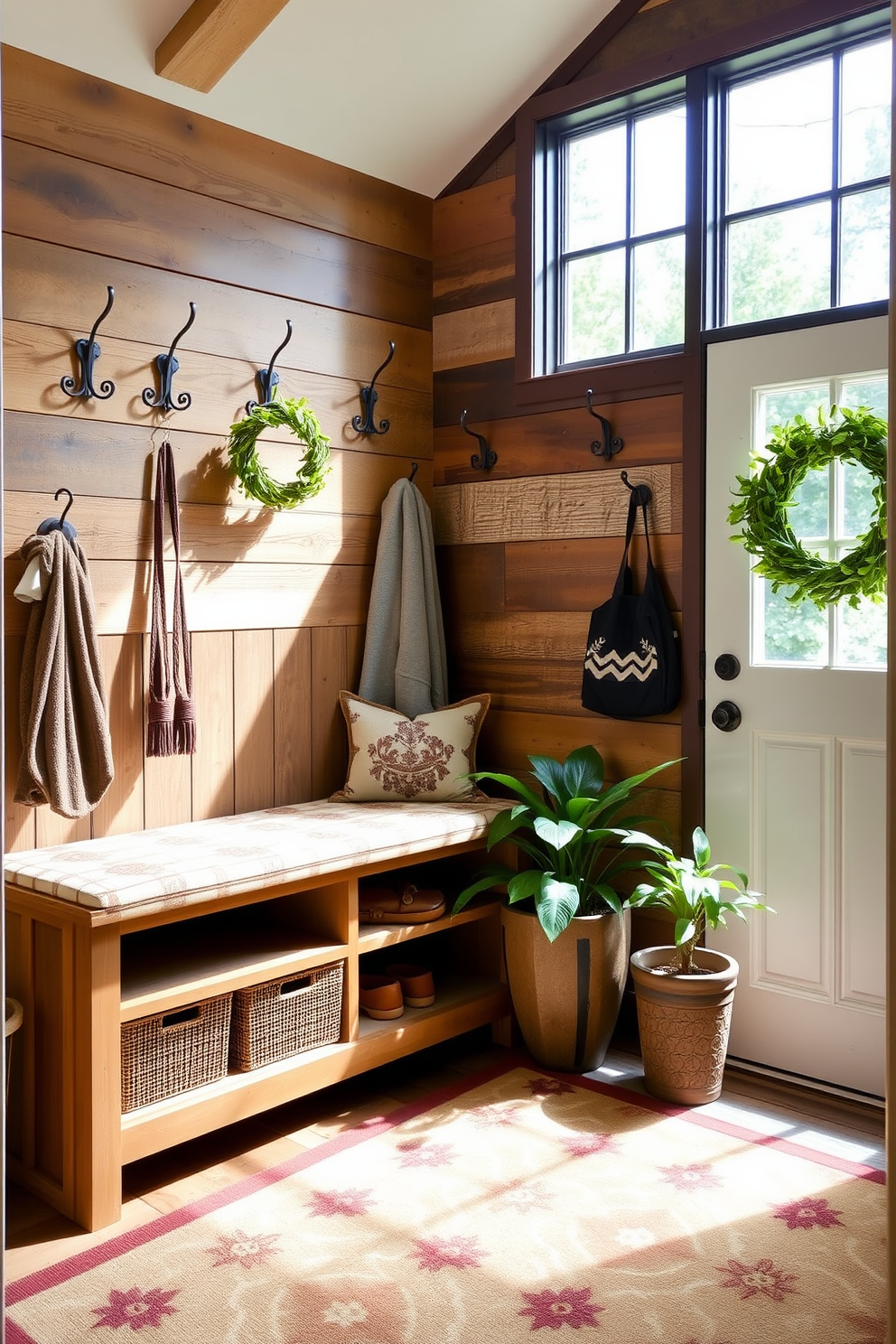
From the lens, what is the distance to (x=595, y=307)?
318 centimetres

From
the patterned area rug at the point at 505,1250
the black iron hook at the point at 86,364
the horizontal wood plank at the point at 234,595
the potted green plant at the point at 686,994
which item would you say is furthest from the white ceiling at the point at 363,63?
the patterned area rug at the point at 505,1250

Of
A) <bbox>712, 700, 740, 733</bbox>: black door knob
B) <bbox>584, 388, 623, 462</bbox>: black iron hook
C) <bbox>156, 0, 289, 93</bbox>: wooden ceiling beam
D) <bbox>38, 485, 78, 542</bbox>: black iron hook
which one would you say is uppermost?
<bbox>156, 0, 289, 93</bbox>: wooden ceiling beam

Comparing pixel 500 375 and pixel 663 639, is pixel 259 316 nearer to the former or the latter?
pixel 500 375

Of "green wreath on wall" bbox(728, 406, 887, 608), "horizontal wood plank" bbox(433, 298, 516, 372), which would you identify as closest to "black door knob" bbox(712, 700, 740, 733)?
"green wreath on wall" bbox(728, 406, 887, 608)

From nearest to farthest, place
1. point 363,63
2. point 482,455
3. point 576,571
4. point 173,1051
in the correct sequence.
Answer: point 173,1051, point 363,63, point 576,571, point 482,455

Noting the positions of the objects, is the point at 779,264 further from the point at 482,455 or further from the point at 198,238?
the point at 198,238

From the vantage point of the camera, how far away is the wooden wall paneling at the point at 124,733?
8.60ft

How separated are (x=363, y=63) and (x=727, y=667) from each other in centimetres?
180

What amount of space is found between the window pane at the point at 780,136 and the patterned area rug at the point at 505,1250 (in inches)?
88.1

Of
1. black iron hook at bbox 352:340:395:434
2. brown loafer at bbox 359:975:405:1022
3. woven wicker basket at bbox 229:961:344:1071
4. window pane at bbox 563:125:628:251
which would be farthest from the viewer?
black iron hook at bbox 352:340:395:434

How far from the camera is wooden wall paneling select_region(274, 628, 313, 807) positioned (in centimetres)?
303

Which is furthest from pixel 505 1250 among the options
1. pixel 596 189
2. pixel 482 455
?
pixel 596 189

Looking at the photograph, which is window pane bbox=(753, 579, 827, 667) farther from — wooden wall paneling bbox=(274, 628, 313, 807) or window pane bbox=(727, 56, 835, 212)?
wooden wall paneling bbox=(274, 628, 313, 807)

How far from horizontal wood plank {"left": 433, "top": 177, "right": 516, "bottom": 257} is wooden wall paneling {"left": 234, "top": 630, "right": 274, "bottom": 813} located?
1.36 metres
